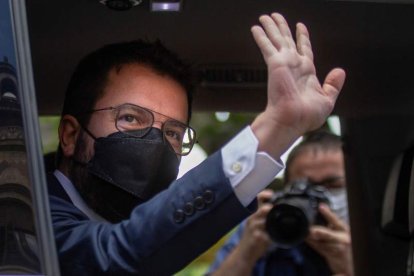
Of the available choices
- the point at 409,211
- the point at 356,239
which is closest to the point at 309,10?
the point at 409,211

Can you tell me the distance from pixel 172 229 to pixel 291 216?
47.1 inches

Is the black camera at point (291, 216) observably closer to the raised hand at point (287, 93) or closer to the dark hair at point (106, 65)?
the dark hair at point (106, 65)

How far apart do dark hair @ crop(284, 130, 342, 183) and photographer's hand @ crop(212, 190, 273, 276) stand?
469 mm

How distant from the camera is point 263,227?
12.0ft

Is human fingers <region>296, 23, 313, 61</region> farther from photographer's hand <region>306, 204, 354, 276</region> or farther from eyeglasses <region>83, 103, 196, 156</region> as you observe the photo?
photographer's hand <region>306, 204, 354, 276</region>

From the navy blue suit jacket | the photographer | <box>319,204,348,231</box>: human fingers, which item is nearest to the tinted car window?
the navy blue suit jacket

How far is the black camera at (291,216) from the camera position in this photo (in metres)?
3.31

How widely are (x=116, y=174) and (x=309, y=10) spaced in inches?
23.9

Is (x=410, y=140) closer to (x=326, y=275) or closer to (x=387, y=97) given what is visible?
(x=387, y=97)

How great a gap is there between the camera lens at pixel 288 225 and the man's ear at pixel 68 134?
0.81m

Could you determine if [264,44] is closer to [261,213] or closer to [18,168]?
[18,168]

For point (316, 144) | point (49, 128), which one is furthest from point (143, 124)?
point (49, 128)

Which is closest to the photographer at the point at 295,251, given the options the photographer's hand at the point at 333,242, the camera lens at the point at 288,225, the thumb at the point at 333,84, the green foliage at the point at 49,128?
the photographer's hand at the point at 333,242

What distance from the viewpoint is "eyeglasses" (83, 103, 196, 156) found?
263 cm
